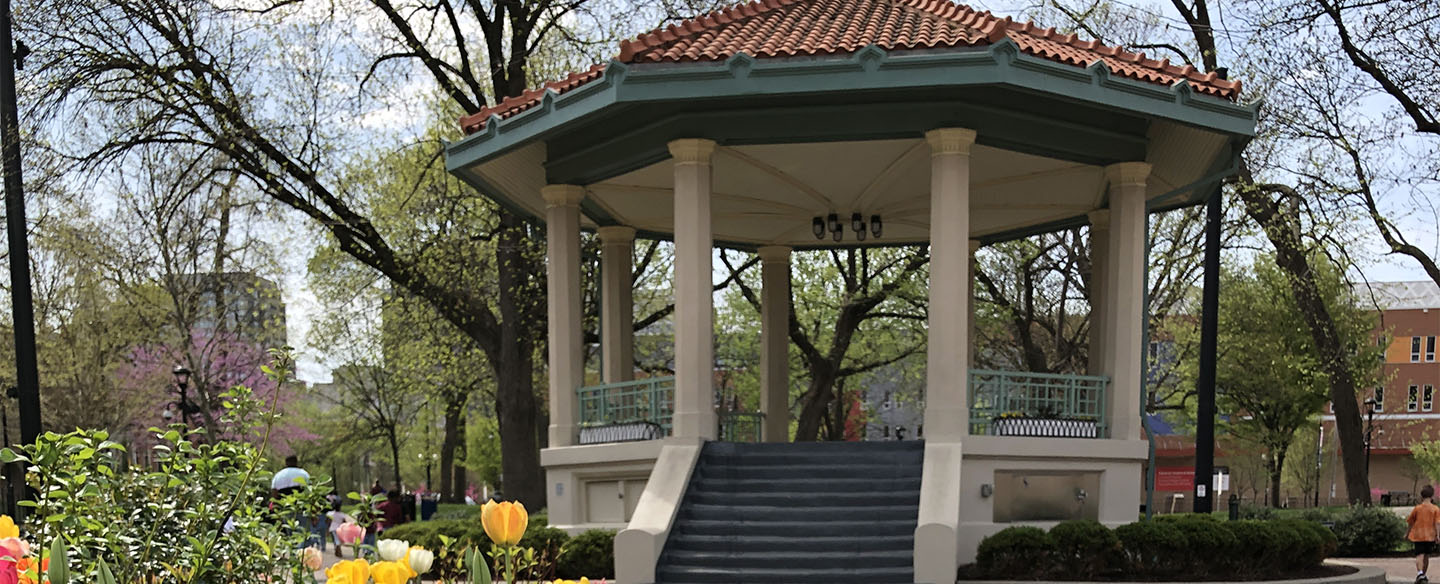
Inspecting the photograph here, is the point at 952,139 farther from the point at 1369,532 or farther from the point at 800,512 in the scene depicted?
the point at 1369,532

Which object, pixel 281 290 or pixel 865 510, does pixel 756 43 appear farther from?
pixel 281 290

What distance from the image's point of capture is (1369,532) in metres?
27.0

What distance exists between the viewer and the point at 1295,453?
231ft

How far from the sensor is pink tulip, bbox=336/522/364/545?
137 inches

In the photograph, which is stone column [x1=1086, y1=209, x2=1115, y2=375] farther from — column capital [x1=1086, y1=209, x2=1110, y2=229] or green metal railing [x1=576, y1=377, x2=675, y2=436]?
green metal railing [x1=576, y1=377, x2=675, y2=436]

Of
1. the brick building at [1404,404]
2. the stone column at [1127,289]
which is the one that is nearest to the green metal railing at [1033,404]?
the stone column at [1127,289]

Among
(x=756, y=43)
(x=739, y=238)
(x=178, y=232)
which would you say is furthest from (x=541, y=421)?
(x=756, y=43)

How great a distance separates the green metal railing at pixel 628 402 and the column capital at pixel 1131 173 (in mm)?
5733

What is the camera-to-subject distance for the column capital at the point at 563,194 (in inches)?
720

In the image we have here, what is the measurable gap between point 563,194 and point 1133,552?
8101mm

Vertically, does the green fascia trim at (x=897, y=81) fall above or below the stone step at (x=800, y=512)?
above

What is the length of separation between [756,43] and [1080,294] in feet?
77.7

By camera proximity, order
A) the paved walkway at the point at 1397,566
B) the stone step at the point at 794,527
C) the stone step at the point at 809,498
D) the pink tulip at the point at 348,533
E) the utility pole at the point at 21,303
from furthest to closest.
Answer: the paved walkway at the point at 1397,566 → the utility pole at the point at 21,303 → the stone step at the point at 809,498 → the stone step at the point at 794,527 → the pink tulip at the point at 348,533

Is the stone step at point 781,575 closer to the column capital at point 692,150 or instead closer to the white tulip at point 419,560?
the column capital at point 692,150
